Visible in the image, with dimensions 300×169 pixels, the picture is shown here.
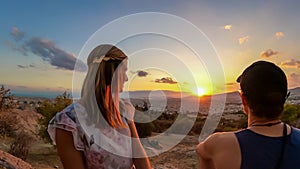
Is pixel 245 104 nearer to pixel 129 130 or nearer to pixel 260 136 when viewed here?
pixel 260 136

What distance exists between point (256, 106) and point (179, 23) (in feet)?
6.91

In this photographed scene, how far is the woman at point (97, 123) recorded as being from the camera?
1552mm

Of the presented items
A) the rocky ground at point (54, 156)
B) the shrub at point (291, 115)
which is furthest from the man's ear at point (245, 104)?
the shrub at point (291, 115)

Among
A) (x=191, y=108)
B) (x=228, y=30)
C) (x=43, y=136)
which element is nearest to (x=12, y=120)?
(x=43, y=136)

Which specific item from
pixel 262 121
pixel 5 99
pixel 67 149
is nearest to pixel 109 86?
pixel 67 149

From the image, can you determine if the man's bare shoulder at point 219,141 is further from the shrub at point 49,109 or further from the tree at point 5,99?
the tree at point 5,99

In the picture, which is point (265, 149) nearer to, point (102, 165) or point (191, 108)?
point (102, 165)

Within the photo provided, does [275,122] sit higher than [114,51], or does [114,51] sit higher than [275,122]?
[114,51]

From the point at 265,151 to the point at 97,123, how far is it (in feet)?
2.63

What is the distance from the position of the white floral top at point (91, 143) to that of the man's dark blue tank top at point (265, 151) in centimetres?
64

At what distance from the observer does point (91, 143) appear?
5.25ft

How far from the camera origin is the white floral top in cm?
156

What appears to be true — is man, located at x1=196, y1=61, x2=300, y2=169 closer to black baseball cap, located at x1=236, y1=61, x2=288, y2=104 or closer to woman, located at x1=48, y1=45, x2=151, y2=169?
black baseball cap, located at x1=236, y1=61, x2=288, y2=104

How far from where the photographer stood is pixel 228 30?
35.3ft
